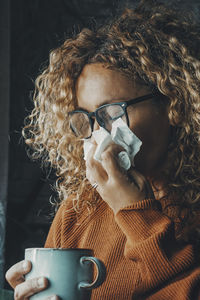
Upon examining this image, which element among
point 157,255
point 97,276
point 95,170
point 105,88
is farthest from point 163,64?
point 97,276

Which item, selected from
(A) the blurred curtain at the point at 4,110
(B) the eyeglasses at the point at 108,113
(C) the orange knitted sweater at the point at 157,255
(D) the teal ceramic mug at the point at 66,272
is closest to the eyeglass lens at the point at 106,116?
(B) the eyeglasses at the point at 108,113

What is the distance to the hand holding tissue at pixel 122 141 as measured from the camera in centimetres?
102

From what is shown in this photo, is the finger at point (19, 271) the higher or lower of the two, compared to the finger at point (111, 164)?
lower

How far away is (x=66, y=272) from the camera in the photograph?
0.76 m

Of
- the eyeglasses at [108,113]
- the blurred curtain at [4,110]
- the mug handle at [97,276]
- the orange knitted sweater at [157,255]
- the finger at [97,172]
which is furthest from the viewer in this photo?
the blurred curtain at [4,110]

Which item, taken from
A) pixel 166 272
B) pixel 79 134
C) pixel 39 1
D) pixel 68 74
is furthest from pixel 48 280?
pixel 39 1

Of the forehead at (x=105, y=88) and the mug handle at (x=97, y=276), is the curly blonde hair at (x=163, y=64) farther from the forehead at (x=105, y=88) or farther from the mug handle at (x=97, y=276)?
A: the mug handle at (x=97, y=276)

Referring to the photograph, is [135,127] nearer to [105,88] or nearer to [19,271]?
[105,88]

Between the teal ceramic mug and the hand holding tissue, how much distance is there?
31 centimetres

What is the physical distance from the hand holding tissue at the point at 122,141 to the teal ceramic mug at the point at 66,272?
0.31 m

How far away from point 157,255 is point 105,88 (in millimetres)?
497

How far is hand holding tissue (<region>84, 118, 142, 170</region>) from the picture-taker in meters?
1.02

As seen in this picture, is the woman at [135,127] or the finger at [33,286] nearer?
the finger at [33,286]

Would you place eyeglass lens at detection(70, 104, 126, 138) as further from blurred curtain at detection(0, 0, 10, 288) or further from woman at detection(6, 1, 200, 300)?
blurred curtain at detection(0, 0, 10, 288)
